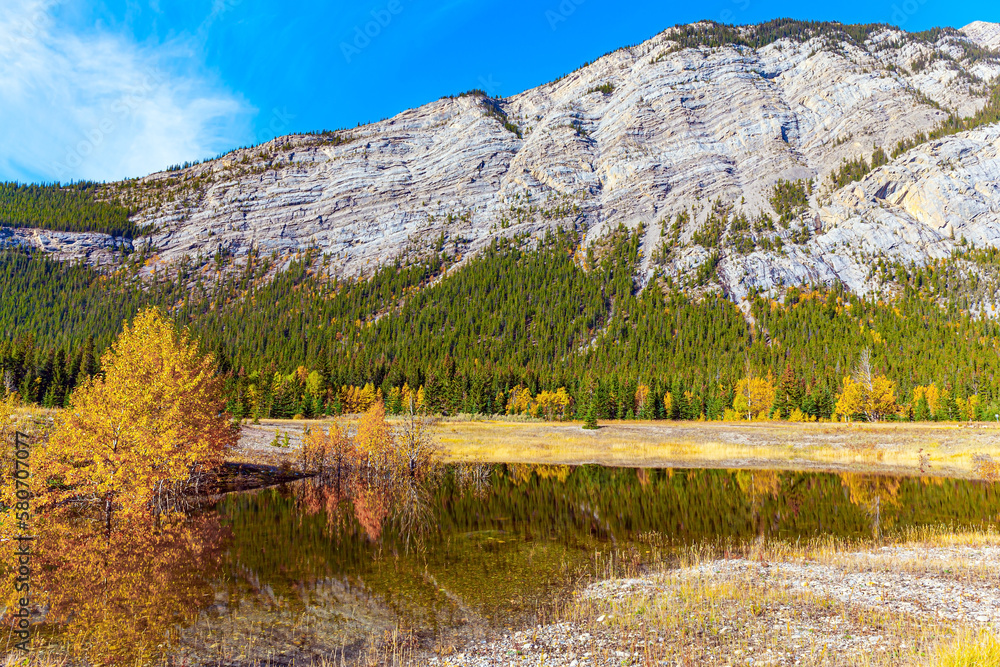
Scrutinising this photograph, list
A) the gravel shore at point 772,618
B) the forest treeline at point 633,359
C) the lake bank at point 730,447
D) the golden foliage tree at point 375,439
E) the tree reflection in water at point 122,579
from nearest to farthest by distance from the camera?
1. the gravel shore at point 772,618
2. the tree reflection in water at point 122,579
3. the golden foliage tree at point 375,439
4. the lake bank at point 730,447
5. the forest treeline at point 633,359

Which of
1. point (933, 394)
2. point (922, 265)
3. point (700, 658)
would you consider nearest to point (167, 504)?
point (700, 658)

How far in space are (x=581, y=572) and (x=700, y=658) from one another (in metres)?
9.04

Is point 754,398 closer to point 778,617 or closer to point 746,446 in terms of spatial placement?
point 746,446

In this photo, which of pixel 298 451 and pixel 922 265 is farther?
pixel 922 265

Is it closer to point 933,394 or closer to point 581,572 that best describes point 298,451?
point 581,572

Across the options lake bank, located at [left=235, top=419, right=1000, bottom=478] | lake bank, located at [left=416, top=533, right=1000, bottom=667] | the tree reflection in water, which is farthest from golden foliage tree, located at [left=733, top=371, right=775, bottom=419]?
the tree reflection in water

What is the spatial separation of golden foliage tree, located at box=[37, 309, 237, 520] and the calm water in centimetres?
419

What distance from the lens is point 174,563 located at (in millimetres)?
20656

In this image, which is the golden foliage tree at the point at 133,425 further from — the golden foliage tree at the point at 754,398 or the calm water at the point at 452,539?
the golden foliage tree at the point at 754,398

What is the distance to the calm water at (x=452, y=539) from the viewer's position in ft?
50.5

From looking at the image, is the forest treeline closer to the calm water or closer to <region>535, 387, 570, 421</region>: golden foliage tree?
<region>535, 387, 570, 421</region>: golden foliage tree

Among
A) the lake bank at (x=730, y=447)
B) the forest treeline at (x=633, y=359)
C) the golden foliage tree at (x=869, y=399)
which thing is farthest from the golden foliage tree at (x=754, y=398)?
the lake bank at (x=730, y=447)

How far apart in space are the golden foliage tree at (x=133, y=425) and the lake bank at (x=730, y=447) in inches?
1026

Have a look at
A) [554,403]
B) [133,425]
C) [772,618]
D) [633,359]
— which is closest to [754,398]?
[554,403]
